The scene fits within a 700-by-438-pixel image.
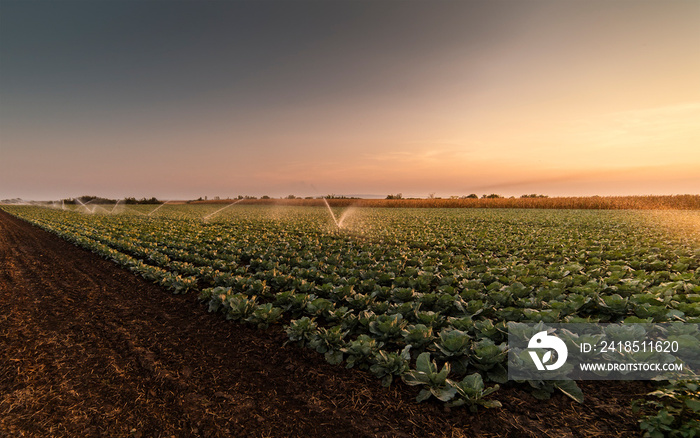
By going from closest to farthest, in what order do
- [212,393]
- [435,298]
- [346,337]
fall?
[212,393]
[346,337]
[435,298]

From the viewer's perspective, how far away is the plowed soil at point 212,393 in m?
3.27

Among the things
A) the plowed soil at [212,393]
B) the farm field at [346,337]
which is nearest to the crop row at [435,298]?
the farm field at [346,337]

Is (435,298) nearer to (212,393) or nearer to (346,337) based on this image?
(346,337)

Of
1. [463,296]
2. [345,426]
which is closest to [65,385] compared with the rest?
[345,426]

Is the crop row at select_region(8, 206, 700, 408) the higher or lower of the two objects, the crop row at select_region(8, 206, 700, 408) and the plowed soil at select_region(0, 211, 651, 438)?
the higher

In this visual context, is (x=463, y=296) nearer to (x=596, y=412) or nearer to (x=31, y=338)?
(x=596, y=412)

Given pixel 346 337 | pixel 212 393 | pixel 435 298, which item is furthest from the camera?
pixel 435 298

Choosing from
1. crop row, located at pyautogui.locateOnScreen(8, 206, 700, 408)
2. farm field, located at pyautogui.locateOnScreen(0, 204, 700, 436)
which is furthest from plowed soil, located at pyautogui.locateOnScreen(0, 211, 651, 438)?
crop row, located at pyautogui.locateOnScreen(8, 206, 700, 408)

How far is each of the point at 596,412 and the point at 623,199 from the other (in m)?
60.0

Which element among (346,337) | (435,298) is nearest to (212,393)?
(346,337)

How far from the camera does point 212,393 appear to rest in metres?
3.86

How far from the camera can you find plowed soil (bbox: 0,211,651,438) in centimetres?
327

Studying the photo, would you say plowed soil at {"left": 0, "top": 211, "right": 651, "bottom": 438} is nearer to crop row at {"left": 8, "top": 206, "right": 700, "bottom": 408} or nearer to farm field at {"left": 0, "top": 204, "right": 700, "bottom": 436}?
farm field at {"left": 0, "top": 204, "right": 700, "bottom": 436}

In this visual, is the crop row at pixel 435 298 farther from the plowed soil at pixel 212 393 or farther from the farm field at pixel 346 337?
the plowed soil at pixel 212 393
